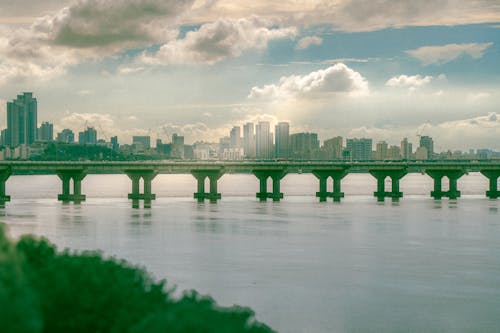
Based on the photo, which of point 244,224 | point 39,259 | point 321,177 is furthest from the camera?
point 321,177

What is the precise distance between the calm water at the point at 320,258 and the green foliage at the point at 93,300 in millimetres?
16728

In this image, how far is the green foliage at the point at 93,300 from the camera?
737 inches

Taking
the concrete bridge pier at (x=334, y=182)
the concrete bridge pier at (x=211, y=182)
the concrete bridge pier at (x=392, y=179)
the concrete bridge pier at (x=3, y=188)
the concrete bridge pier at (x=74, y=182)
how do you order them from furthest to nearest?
the concrete bridge pier at (x=392, y=179) → the concrete bridge pier at (x=334, y=182) → the concrete bridge pier at (x=211, y=182) → the concrete bridge pier at (x=74, y=182) → the concrete bridge pier at (x=3, y=188)

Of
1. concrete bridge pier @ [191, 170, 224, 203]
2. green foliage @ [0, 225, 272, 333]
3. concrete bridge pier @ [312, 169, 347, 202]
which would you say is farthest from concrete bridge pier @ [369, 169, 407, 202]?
green foliage @ [0, 225, 272, 333]

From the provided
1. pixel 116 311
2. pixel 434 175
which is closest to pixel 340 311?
pixel 116 311

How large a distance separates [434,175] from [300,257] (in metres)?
131

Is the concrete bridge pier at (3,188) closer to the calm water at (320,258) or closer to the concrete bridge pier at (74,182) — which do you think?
the concrete bridge pier at (74,182)

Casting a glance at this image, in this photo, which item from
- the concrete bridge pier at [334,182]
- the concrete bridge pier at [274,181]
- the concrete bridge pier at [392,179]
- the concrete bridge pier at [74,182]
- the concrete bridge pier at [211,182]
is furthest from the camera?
the concrete bridge pier at [392,179]

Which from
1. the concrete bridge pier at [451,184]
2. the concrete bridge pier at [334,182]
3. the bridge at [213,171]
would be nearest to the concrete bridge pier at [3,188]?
the bridge at [213,171]

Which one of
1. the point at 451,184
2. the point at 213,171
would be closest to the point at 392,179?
the point at 451,184

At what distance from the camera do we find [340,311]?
46000mm

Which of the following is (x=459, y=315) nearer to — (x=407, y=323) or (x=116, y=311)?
(x=407, y=323)

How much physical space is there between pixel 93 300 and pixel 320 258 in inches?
1925

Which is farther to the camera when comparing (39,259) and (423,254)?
(423,254)
